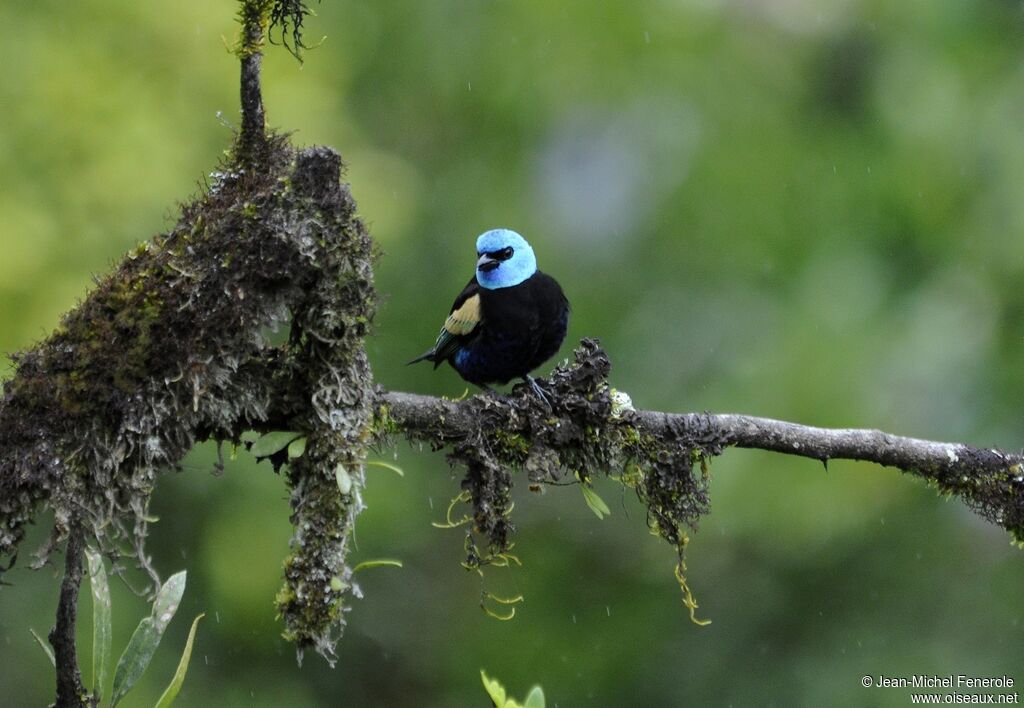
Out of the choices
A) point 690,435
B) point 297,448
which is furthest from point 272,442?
point 690,435

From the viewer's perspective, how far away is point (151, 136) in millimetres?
5340

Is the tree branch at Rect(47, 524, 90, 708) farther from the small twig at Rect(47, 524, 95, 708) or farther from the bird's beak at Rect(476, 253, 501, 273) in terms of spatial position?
the bird's beak at Rect(476, 253, 501, 273)

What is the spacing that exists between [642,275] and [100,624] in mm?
5634

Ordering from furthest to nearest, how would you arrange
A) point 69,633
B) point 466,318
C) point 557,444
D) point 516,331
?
point 466,318 < point 516,331 < point 557,444 < point 69,633

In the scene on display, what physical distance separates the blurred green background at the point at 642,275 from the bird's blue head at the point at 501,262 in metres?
2.11

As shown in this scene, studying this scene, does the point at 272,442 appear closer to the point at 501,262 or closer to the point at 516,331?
the point at 516,331

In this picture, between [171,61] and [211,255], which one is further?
Answer: [171,61]

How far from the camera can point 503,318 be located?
376cm

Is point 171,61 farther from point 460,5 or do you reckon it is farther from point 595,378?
point 595,378

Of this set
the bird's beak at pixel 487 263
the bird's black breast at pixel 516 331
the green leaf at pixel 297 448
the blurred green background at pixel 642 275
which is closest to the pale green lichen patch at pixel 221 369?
the green leaf at pixel 297 448

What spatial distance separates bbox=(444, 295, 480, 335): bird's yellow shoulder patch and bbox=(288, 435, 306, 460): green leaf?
1.64 meters

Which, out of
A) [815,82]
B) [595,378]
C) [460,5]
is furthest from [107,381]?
[815,82]

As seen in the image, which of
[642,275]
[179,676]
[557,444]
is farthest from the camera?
[642,275]

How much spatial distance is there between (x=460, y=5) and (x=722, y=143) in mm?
2237
